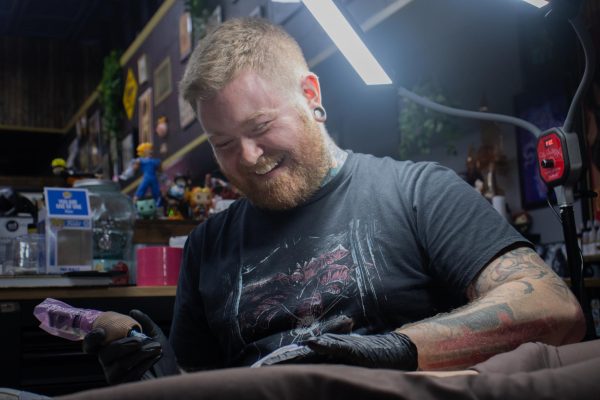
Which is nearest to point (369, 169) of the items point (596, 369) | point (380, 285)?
point (380, 285)

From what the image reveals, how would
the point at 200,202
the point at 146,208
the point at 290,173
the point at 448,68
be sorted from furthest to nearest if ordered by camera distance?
the point at 448,68
the point at 200,202
the point at 146,208
the point at 290,173

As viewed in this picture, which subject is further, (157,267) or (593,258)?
(593,258)

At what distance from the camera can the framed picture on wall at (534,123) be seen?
3.51 meters

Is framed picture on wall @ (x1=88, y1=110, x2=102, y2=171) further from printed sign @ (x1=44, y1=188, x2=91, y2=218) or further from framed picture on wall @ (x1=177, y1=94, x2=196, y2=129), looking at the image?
printed sign @ (x1=44, y1=188, x2=91, y2=218)

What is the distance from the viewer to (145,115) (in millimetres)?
5902

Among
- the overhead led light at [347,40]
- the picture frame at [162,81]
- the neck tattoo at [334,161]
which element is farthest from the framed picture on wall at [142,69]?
the neck tattoo at [334,161]

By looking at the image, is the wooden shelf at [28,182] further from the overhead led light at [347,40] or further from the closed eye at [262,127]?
the closed eye at [262,127]

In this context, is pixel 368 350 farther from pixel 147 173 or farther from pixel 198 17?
pixel 198 17

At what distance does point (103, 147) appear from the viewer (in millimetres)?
7145

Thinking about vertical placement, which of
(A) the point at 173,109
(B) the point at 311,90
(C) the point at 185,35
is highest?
(C) the point at 185,35

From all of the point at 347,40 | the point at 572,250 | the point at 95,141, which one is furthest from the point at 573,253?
the point at 95,141

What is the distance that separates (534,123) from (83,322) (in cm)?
288

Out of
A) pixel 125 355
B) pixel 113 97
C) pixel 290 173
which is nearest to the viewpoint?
pixel 125 355

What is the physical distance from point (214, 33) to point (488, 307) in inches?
33.2
